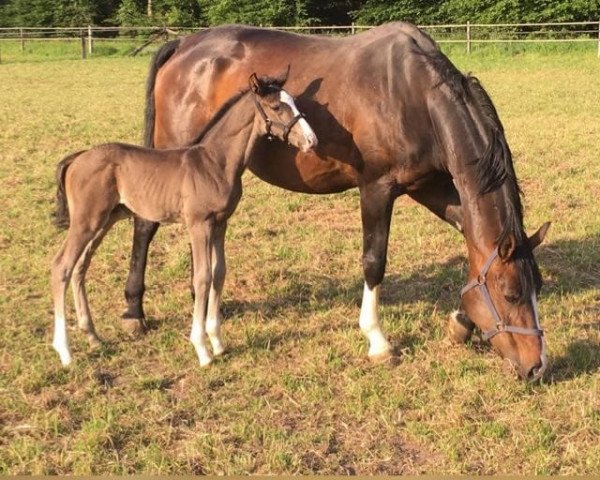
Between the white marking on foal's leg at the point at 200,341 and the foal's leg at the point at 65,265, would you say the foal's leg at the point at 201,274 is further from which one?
the foal's leg at the point at 65,265

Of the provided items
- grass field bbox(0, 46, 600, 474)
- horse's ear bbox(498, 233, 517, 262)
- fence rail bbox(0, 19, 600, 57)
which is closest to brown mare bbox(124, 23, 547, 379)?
horse's ear bbox(498, 233, 517, 262)

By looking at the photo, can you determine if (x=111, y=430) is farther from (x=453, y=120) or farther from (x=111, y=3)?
(x=111, y=3)

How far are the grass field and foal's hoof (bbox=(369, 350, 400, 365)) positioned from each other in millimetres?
71

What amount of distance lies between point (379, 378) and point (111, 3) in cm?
4500

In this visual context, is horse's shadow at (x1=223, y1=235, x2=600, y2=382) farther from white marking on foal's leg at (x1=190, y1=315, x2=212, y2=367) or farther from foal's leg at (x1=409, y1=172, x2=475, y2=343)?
white marking on foal's leg at (x1=190, y1=315, x2=212, y2=367)

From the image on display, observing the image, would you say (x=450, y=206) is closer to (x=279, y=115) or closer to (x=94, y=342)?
(x=279, y=115)

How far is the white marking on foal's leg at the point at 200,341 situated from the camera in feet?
13.5

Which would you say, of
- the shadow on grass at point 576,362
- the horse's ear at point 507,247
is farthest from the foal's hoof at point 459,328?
the horse's ear at point 507,247

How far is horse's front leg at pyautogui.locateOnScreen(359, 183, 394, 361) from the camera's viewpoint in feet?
14.1

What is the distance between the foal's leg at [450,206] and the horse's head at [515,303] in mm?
594

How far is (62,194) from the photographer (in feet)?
14.3

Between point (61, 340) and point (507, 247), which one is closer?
point (507, 247)

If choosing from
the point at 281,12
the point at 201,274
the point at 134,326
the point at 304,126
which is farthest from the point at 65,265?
the point at 281,12

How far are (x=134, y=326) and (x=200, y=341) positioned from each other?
730mm
